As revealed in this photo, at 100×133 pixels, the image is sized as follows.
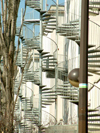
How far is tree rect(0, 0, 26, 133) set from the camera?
11695mm

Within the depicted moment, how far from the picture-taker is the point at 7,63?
471 inches

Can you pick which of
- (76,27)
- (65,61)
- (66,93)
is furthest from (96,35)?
(65,61)

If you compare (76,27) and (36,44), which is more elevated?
(76,27)

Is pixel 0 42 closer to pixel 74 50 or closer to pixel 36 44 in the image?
pixel 74 50

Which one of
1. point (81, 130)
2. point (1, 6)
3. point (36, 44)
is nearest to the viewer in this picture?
point (81, 130)

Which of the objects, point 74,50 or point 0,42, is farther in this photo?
point 74,50

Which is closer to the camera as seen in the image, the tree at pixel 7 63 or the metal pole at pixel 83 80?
the metal pole at pixel 83 80

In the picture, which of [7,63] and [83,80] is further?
[7,63]

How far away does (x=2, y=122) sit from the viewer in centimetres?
1159

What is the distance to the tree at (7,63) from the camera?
11695 millimetres

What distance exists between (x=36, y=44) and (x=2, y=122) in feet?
51.1

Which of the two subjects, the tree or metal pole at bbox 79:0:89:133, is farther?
the tree

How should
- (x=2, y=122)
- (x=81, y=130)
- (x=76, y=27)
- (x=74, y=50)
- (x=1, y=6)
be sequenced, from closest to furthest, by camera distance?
(x=81, y=130) < (x=2, y=122) < (x=1, y=6) < (x=76, y=27) < (x=74, y=50)

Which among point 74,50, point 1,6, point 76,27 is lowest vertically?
point 74,50
